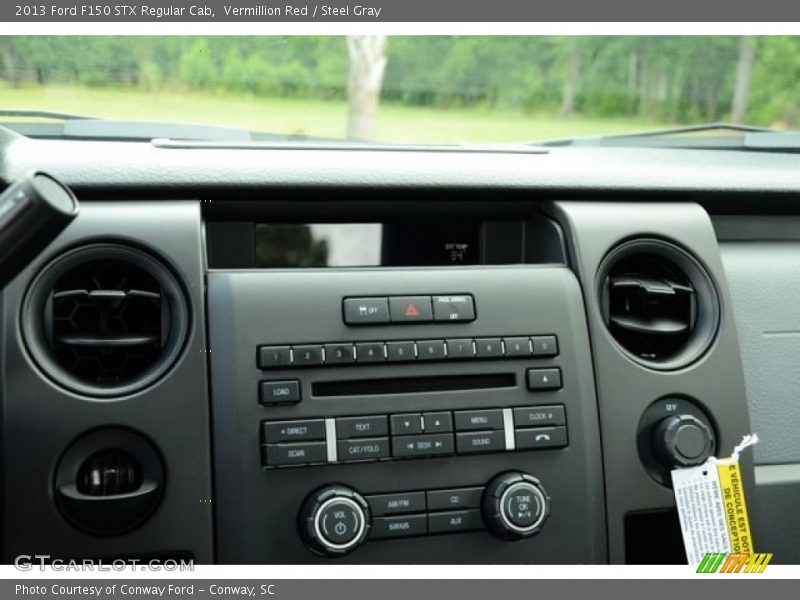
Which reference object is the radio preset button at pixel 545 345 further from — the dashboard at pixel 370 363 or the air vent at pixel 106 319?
the air vent at pixel 106 319

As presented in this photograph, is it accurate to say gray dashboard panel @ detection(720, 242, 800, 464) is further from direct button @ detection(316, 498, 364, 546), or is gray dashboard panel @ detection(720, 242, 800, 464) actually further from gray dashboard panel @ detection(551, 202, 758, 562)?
direct button @ detection(316, 498, 364, 546)

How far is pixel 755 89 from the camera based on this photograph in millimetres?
2342

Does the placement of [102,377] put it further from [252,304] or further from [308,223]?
[308,223]

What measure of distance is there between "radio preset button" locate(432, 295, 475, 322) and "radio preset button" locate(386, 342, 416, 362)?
0.24 feet

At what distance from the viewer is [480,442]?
5.14 ft

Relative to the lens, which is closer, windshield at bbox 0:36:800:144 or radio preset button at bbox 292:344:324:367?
radio preset button at bbox 292:344:324:367

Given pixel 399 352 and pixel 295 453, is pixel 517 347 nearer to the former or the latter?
pixel 399 352

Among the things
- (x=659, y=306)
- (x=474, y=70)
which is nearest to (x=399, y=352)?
(x=659, y=306)

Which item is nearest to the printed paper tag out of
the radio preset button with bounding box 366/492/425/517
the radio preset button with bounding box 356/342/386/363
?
the radio preset button with bounding box 366/492/425/517

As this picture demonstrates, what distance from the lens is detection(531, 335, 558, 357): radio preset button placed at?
5.34 ft

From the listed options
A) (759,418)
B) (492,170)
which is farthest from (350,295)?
(759,418)

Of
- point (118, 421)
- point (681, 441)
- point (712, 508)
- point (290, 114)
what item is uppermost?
point (290, 114)

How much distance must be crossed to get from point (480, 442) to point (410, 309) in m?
0.26

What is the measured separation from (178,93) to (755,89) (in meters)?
1.45
